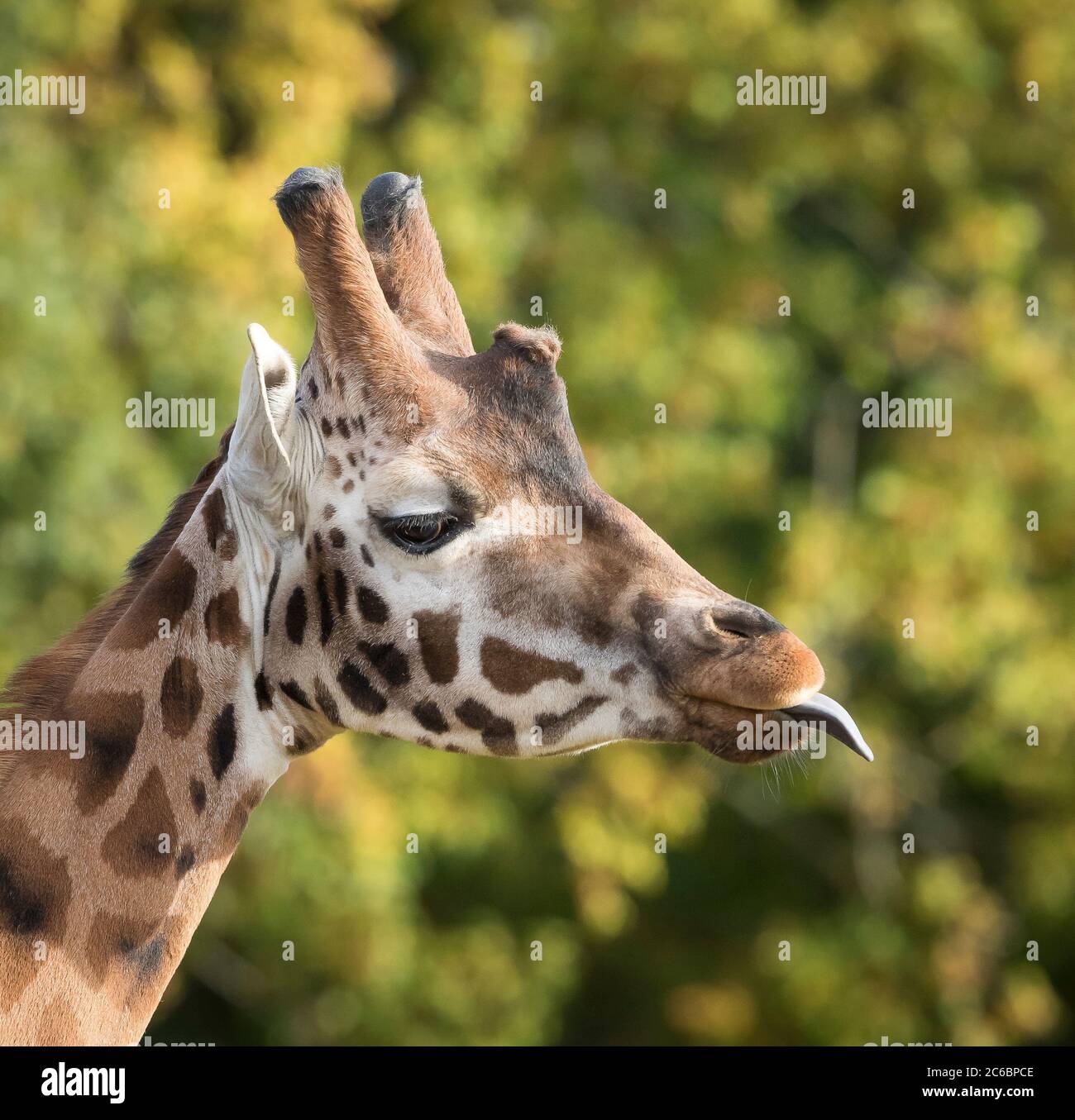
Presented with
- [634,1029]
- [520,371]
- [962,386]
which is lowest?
[634,1029]

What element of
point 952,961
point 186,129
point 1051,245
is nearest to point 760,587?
point 952,961

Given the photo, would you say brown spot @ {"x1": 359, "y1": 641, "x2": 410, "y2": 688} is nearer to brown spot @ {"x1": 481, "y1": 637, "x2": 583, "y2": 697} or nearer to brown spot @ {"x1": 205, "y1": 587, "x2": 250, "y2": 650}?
brown spot @ {"x1": 481, "y1": 637, "x2": 583, "y2": 697}

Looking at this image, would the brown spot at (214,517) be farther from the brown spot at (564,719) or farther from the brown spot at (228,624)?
the brown spot at (564,719)

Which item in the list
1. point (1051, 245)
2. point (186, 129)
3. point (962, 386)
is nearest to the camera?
point (186, 129)

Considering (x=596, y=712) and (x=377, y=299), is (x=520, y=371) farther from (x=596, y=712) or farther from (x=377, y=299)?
(x=596, y=712)

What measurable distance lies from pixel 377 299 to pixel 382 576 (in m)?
0.66

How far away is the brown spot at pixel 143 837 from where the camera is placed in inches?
139

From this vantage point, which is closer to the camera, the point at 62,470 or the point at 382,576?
the point at 382,576

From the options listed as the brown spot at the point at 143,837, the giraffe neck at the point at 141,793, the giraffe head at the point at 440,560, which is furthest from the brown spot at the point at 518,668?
the brown spot at the point at 143,837

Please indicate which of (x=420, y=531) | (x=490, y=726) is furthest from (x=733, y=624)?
(x=420, y=531)

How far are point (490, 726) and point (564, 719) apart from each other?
17 centimetres

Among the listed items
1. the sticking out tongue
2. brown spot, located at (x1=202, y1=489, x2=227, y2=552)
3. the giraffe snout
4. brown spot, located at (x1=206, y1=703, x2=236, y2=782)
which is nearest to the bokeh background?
brown spot, located at (x1=202, y1=489, x2=227, y2=552)

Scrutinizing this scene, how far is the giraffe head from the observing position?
354 centimetres

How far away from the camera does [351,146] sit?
509 inches
